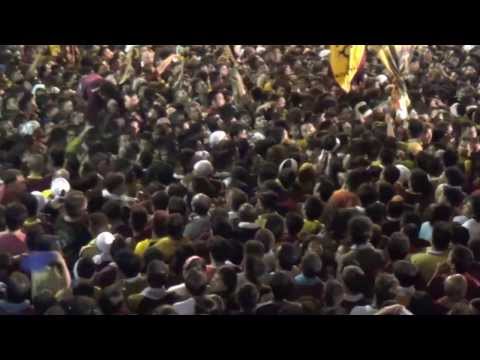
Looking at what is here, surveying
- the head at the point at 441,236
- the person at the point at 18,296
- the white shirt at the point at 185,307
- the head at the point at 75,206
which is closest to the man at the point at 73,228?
the head at the point at 75,206

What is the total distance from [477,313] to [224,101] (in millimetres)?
3506

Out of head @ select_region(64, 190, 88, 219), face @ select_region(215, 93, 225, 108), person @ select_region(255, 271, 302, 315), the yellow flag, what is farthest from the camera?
the yellow flag

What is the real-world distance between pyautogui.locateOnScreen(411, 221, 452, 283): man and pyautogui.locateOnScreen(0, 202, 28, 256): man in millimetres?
2443

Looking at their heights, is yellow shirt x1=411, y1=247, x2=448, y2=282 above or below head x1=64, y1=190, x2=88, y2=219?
below

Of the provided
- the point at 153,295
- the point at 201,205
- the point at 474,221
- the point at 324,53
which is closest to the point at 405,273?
the point at 474,221

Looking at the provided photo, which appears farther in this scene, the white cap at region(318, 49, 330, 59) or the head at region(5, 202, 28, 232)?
the white cap at region(318, 49, 330, 59)

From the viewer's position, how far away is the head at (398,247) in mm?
6047

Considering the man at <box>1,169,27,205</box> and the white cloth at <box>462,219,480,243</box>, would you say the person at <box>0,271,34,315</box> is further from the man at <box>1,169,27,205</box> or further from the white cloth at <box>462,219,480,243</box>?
the white cloth at <box>462,219,480,243</box>

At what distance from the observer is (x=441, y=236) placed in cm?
604

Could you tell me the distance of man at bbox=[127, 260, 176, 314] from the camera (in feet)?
18.9

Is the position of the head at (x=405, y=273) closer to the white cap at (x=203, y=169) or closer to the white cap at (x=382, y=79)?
the white cap at (x=203, y=169)

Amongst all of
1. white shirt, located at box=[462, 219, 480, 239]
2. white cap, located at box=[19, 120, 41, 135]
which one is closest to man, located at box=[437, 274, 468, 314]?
white shirt, located at box=[462, 219, 480, 239]

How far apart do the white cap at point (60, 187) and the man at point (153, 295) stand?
5.01 feet

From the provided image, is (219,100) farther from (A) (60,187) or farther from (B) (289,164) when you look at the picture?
(A) (60,187)
